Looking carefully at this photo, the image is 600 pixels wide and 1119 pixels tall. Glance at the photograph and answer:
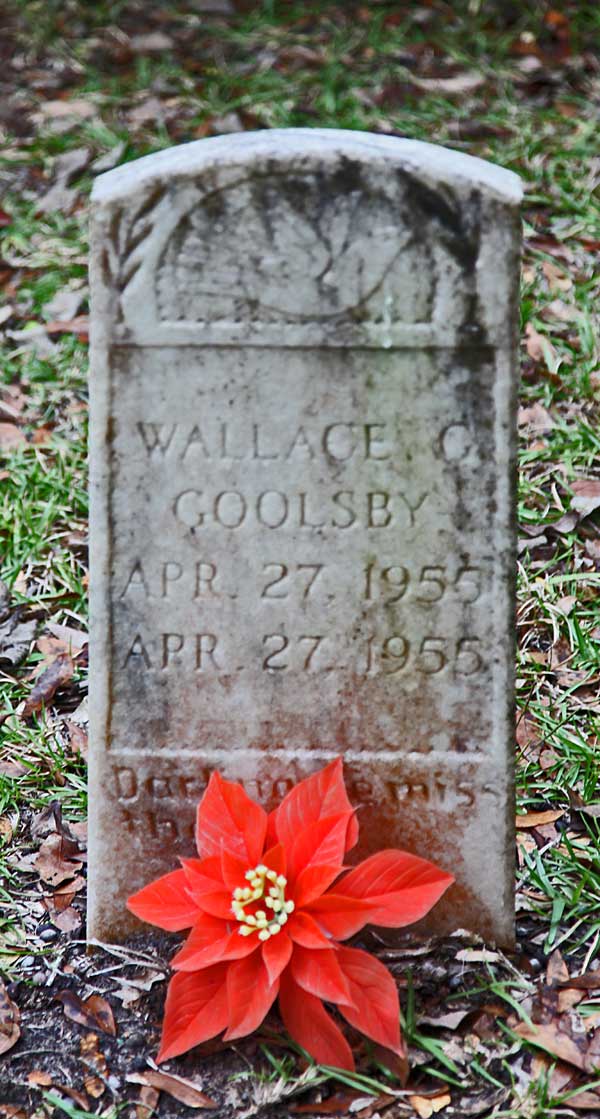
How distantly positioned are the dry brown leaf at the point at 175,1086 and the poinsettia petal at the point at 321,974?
0.88ft

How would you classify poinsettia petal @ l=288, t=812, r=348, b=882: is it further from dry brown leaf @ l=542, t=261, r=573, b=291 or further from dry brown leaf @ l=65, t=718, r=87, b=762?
dry brown leaf @ l=542, t=261, r=573, b=291

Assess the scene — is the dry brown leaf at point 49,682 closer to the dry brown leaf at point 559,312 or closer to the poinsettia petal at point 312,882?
the poinsettia petal at point 312,882

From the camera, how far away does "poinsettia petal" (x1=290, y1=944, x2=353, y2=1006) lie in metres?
2.50

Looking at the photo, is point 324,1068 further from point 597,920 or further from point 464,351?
point 464,351

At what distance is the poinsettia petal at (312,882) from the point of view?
8.46 feet

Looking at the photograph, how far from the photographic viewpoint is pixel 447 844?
2789 millimetres

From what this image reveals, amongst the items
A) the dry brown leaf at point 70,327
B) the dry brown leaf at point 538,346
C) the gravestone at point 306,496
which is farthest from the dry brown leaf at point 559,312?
the gravestone at point 306,496

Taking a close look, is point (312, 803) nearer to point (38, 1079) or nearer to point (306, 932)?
point (306, 932)

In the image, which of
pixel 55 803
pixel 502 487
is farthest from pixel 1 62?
pixel 502 487

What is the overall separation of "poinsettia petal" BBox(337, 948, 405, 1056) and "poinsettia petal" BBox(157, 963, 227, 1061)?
0.23 m

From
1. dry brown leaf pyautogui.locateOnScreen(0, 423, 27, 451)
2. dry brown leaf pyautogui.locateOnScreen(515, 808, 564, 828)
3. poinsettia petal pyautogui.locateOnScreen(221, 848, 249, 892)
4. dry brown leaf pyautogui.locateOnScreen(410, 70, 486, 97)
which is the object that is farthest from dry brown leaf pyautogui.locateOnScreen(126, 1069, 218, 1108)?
dry brown leaf pyautogui.locateOnScreen(410, 70, 486, 97)

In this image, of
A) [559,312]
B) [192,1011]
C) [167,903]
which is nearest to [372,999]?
[192,1011]

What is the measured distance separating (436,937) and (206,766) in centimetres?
59

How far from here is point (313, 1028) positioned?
2551mm
